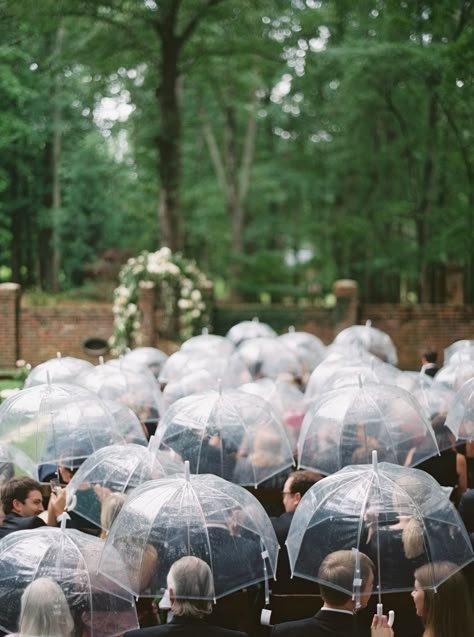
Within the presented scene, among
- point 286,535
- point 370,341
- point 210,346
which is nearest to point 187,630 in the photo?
point 286,535

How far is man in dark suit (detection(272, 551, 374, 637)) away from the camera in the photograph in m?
4.34

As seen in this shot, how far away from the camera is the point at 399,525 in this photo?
504 cm

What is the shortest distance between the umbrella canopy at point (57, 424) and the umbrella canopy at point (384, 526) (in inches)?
107

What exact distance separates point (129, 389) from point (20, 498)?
372cm

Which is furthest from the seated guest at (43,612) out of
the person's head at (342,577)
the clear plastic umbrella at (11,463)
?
the clear plastic umbrella at (11,463)

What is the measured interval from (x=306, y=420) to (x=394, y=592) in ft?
8.86

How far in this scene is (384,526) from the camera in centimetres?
505

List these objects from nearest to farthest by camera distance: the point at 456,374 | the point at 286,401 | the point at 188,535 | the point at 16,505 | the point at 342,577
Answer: the point at 342,577 < the point at 188,535 < the point at 16,505 < the point at 286,401 < the point at 456,374

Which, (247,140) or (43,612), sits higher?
(247,140)

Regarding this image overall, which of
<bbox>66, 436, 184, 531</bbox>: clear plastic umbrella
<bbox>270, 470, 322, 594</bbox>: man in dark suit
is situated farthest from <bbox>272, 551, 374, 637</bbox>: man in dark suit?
<bbox>66, 436, 184, 531</bbox>: clear plastic umbrella

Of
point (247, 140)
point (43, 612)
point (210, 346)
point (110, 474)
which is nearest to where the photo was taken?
point (43, 612)

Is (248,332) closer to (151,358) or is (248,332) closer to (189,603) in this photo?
(151,358)

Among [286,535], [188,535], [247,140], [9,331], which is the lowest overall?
[286,535]

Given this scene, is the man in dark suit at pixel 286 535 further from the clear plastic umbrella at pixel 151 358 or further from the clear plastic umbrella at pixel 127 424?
the clear plastic umbrella at pixel 151 358
